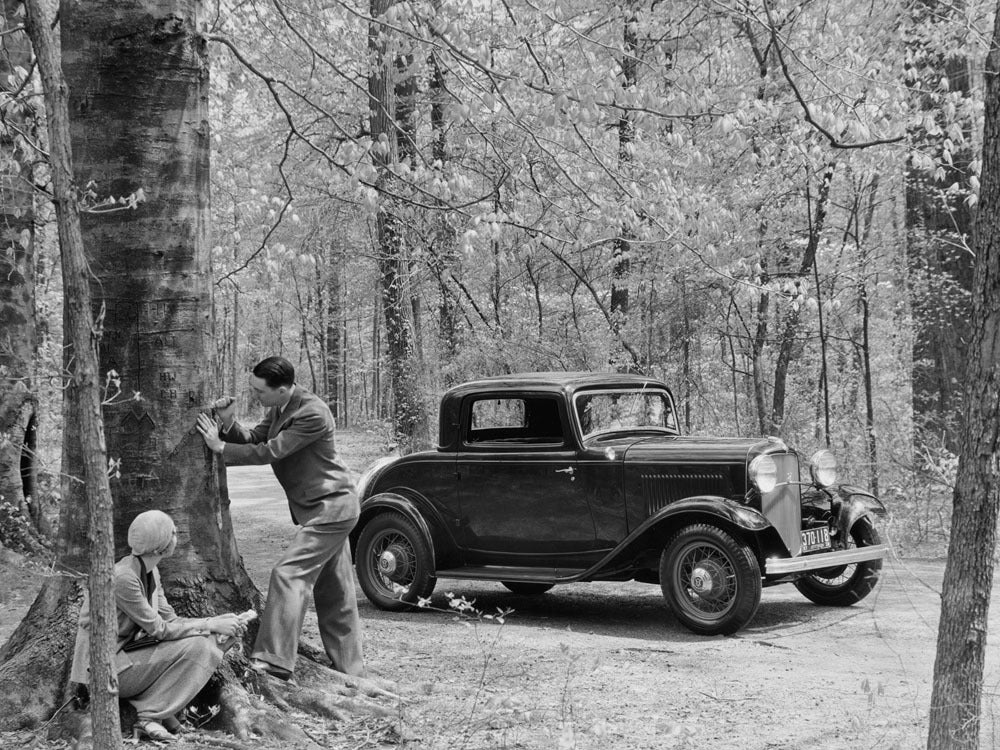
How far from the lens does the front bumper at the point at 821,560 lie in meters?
7.93

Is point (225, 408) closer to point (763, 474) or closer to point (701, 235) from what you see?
point (763, 474)

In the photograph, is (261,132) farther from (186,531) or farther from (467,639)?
(186,531)

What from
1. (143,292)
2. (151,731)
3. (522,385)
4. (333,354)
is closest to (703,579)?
(522,385)

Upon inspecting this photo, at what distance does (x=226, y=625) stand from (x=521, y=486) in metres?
4.04

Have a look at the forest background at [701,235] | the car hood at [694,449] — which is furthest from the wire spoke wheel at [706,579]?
the forest background at [701,235]

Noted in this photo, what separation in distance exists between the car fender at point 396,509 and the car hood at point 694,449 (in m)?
1.61

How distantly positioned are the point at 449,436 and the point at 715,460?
236cm

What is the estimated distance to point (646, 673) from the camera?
6.80 metres

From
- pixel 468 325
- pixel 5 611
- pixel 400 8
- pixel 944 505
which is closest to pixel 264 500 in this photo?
pixel 468 325

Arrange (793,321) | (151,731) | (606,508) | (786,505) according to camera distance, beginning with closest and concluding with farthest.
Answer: (151,731) < (786,505) < (606,508) < (793,321)

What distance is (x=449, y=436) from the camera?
9422mm

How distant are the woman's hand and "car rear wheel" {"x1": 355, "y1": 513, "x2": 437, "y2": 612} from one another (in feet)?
12.7

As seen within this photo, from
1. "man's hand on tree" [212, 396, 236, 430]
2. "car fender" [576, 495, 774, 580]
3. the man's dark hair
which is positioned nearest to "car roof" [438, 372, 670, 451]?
"car fender" [576, 495, 774, 580]

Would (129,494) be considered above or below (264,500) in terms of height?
above
